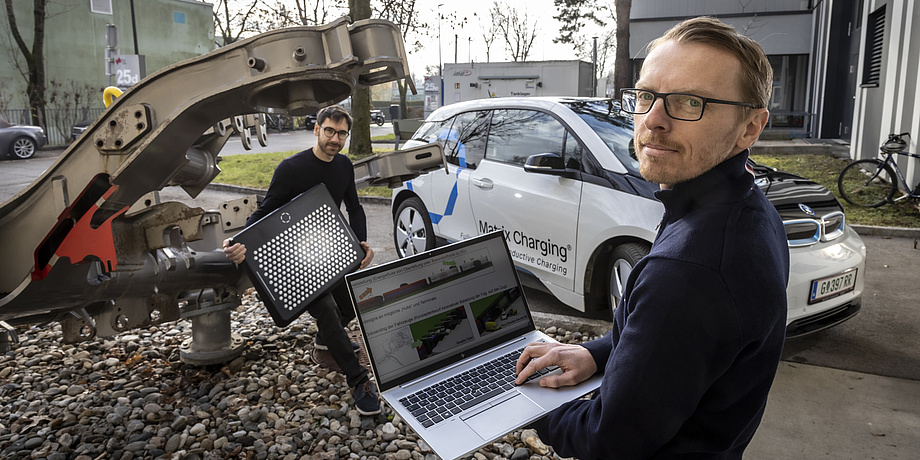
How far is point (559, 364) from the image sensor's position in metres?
1.72

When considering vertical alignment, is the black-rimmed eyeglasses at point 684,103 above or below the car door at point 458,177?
above

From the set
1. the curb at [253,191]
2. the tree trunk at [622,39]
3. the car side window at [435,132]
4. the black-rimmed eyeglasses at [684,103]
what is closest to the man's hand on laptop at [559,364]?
the black-rimmed eyeglasses at [684,103]

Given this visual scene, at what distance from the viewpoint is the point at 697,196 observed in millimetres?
1395

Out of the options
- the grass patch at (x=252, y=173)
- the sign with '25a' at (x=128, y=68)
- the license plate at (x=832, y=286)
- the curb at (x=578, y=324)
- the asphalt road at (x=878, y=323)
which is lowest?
the asphalt road at (x=878, y=323)

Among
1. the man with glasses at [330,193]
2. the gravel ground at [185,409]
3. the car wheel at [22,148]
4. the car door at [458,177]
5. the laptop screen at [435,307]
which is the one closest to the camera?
the laptop screen at [435,307]

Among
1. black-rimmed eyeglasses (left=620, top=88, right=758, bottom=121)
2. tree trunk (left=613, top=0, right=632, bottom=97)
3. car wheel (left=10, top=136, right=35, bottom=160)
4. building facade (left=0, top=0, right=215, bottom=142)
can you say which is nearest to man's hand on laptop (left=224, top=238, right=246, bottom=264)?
black-rimmed eyeglasses (left=620, top=88, right=758, bottom=121)

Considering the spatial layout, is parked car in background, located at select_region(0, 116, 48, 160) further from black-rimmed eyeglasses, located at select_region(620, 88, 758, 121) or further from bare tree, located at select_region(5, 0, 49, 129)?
black-rimmed eyeglasses, located at select_region(620, 88, 758, 121)

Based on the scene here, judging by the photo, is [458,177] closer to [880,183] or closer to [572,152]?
[572,152]

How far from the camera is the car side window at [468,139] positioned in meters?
6.11

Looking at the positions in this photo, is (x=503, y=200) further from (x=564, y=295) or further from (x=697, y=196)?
(x=697, y=196)

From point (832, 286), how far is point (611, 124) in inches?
77.3

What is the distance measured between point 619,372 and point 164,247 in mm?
2583

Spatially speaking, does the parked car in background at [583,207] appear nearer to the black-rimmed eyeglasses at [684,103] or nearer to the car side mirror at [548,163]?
the car side mirror at [548,163]

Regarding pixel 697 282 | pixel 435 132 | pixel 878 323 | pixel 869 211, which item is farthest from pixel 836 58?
pixel 697 282
